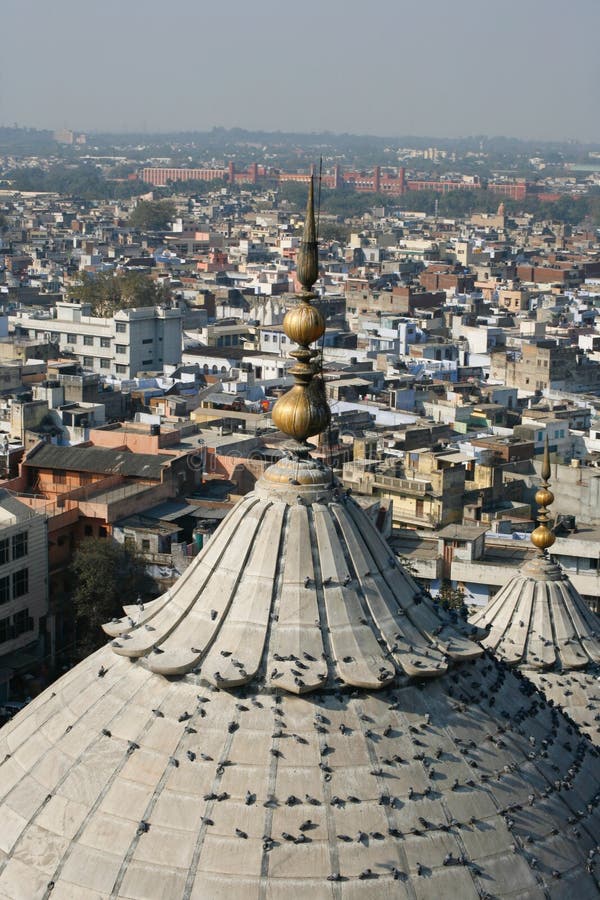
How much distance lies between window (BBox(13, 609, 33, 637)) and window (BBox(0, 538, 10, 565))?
2.33 ft

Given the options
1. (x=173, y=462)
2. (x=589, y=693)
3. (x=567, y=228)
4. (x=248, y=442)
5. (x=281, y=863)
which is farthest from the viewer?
(x=567, y=228)

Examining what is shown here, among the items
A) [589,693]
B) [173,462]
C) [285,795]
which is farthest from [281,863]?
[173,462]

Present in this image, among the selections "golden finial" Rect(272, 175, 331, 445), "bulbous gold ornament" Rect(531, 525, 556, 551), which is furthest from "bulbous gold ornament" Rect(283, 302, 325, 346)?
"bulbous gold ornament" Rect(531, 525, 556, 551)

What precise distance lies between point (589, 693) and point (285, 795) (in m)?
4.44

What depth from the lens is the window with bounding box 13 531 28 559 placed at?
66.8 ft

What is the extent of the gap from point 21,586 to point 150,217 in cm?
8637

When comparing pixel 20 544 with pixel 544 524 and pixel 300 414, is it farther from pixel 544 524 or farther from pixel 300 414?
pixel 300 414

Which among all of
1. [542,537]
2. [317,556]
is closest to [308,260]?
[317,556]

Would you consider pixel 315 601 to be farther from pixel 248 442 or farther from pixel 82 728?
pixel 248 442

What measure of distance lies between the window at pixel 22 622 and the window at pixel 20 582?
0.79ft

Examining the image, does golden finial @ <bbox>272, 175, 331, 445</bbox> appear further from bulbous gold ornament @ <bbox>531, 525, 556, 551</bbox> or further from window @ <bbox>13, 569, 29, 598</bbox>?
window @ <bbox>13, 569, 29, 598</bbox>

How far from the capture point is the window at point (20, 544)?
20.4m

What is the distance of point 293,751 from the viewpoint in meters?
5.38

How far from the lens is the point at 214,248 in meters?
91.6
